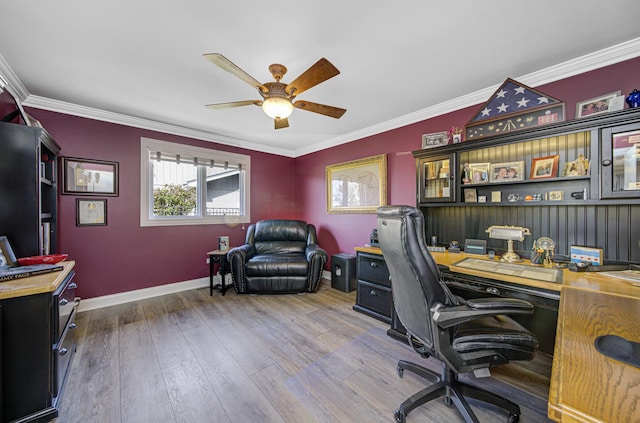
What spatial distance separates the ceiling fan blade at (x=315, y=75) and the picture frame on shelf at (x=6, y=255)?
234 cm

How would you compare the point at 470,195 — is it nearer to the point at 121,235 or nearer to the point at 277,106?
the point at 277,106

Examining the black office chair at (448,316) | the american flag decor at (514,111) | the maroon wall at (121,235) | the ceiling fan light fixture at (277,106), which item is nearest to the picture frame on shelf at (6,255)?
the maroon wall at (121,235)

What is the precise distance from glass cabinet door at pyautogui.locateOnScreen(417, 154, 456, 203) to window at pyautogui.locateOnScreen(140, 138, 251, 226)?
2.97m

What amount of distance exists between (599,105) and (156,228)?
4.95 metres

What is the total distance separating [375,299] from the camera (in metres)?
2.70

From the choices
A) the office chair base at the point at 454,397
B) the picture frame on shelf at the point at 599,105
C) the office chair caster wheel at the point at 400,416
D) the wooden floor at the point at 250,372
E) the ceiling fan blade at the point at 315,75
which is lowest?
the wooden floor at the point at 250,372

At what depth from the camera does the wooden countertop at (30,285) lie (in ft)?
4.30

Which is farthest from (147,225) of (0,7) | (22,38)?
(0,7)

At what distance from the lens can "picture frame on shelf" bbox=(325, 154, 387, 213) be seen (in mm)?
3486

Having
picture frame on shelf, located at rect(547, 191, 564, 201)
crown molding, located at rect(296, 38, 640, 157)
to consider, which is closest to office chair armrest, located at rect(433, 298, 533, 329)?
picture frame on shelf, located at rect(547, 191, 564, 201)

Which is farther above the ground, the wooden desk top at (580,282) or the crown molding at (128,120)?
the crown molding at (128,120)

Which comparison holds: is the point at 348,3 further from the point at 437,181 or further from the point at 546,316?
the point at 546,316

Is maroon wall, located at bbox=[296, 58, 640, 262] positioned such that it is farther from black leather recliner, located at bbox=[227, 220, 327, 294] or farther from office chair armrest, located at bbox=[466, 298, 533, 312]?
office chair armrest, located at bbox=[466, 298, 533, 312]

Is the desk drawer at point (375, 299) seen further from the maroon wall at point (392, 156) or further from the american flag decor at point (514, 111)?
the american flag decor at point (514, 111)
